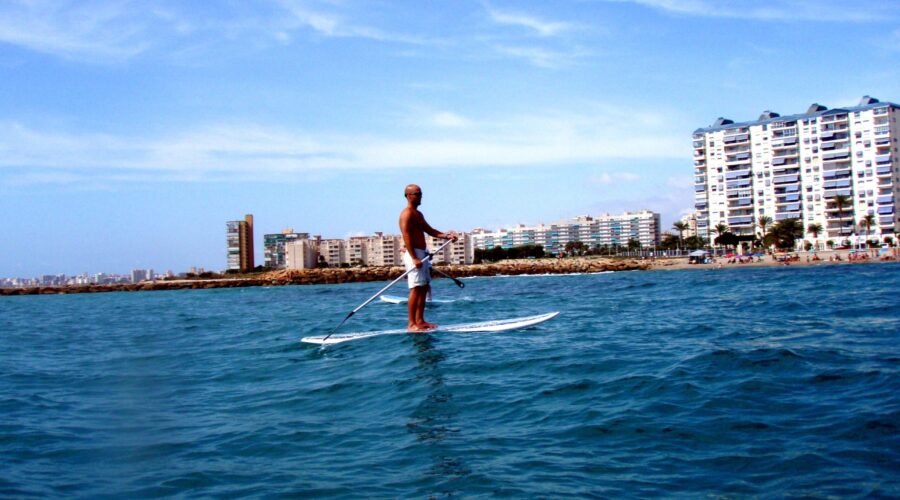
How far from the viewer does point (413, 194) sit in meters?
11.3

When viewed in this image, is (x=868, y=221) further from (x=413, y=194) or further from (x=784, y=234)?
(x=413, y=194)

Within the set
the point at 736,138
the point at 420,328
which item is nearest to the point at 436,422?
the point at 420,328

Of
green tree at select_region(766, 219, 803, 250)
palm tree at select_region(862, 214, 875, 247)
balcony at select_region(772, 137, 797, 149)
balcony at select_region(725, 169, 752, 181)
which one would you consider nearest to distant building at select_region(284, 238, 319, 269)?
balcony at select_region(725, 169, 752, 181)

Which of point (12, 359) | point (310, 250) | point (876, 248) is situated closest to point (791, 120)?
point (876, 248)

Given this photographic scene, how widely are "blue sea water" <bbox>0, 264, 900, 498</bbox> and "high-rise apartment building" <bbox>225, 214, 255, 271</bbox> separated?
183533 mm

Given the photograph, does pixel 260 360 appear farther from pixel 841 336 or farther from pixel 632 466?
pixel 841 336

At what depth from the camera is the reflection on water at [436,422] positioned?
4.42 metres

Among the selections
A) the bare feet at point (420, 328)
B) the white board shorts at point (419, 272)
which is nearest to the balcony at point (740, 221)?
the bare feet at point (420, 328)

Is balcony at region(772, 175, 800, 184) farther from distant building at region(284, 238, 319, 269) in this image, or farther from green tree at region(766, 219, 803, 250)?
distant building at region(284, 238, 319, 269)

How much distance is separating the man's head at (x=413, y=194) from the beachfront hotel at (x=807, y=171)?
111 m

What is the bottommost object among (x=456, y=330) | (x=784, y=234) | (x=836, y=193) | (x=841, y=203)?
(x=456, y=330)

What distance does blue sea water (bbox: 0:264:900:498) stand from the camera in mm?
4195

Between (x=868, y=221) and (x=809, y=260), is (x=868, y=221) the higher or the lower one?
the higher one

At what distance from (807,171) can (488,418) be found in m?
128
